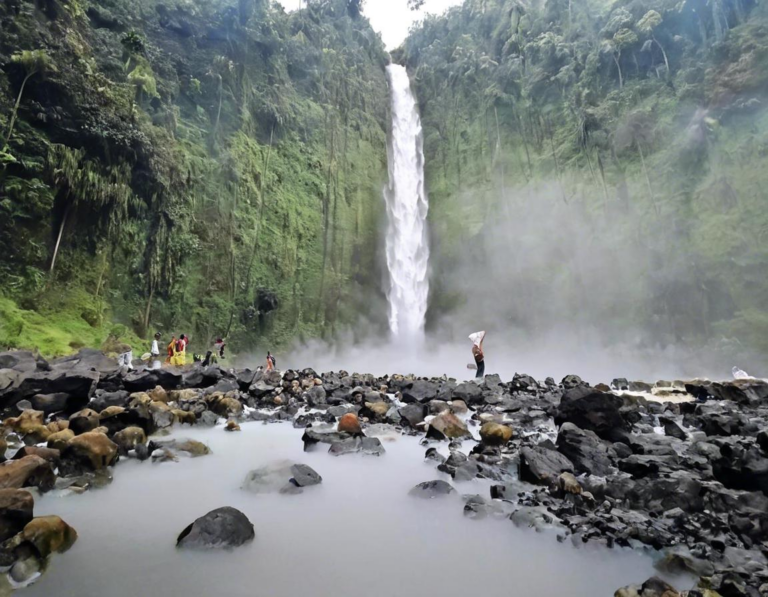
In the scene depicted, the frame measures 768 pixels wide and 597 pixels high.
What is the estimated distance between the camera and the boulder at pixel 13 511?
9.16 feet

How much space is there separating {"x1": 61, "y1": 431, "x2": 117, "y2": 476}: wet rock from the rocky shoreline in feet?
0.04

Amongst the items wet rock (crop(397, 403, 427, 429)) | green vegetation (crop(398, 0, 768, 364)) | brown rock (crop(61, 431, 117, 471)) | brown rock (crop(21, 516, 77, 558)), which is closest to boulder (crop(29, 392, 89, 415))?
A: brown rock (crop(61, 431, 117, 471))

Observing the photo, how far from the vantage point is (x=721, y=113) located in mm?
23219

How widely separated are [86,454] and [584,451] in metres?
5.45

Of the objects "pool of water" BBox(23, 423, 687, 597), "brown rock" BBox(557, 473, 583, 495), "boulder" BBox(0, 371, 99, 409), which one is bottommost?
"pool of water" BBox(23, 423, 687, 597)

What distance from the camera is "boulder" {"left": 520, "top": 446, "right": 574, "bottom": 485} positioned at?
4.27 meters

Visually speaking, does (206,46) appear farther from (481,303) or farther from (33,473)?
(33,473)

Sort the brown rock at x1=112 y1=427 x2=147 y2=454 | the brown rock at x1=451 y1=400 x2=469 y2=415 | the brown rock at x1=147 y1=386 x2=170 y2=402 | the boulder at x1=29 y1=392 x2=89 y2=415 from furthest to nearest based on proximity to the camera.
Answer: the brown rock at x1=451 y1=400 x2=469 y2=415 → the brown rock at x1=147 y1=386 x2=170 y2=402 → the boulder at x1=29 y1=392 x2=89 y2=415 → the brown rock at x1=112 y1=427 x2=147 y2=454

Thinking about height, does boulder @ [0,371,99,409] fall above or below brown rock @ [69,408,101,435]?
above

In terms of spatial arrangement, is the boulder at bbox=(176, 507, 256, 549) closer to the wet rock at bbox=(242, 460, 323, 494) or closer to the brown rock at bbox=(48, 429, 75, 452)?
the wet rock at bbox=(242, 460, 323, 494)

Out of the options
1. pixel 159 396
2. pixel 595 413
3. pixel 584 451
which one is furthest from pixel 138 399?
pixel 595 413

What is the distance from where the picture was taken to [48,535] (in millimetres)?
2828

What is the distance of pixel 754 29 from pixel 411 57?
25038mm

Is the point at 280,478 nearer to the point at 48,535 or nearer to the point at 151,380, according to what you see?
the point at 48,535
